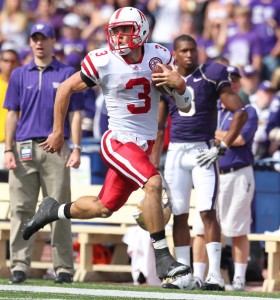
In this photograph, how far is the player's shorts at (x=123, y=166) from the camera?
299 inches

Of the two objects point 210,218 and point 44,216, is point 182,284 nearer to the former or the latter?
point 210,218

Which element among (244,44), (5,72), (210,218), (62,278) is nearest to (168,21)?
(244,44)

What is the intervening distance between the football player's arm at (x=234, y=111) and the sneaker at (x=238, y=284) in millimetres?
1225

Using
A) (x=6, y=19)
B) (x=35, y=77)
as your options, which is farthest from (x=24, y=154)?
(x=6, y=19)

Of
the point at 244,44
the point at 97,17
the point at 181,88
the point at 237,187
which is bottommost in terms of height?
the point at 237,187

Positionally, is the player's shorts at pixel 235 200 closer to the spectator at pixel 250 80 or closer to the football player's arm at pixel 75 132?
the football player's arm at pixel 75 132

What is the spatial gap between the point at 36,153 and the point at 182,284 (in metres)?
1.57

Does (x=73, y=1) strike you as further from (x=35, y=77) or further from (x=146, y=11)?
(x=35, y=77)

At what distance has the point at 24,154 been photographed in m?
9.17

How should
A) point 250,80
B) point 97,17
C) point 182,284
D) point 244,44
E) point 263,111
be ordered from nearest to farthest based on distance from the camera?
point 182,284, point 263,111, point 250,80, point 244,44, point 97,17

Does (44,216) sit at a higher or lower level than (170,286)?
higher

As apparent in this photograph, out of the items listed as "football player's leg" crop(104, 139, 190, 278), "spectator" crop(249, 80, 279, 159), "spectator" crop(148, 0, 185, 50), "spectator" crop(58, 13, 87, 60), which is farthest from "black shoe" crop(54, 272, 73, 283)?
"spectator" crop(148, 0, 185, 50)

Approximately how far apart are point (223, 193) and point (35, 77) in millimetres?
1987

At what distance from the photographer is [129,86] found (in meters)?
7.80
